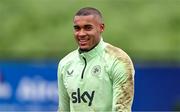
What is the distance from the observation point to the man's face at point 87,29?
20.4 feet

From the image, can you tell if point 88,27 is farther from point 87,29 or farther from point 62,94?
point 62,94

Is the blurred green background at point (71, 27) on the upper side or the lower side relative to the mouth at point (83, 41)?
upper

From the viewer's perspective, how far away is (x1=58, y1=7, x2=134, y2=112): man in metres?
6.19

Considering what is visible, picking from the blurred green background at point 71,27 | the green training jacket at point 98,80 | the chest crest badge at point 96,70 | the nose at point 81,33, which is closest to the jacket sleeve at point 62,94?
the green training jacket at point 98,80

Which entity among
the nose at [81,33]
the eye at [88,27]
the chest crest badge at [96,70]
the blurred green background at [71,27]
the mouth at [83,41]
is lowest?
the chest crest badge at [96,70]

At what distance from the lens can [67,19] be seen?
22.9 meters

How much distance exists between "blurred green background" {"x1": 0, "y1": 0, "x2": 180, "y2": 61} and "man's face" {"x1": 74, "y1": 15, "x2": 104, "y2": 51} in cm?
1445

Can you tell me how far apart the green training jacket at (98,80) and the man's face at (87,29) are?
0.10 metres

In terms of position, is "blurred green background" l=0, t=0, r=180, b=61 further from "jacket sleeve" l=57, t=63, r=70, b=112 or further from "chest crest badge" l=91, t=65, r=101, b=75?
"chest crest badge" l=91, t=65, r=101, b=75

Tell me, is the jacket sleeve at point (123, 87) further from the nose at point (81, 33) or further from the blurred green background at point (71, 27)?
the blurred green background at point (71, 27)

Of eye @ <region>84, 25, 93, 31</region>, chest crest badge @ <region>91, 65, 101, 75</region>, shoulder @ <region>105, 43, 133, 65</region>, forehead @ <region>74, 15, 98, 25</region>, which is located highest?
forehead @ <region>74, 15, 98, 25</region>

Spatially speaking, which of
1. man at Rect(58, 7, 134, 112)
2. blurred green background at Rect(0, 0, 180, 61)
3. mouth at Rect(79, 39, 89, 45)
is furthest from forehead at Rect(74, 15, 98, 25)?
blurred green background at Rect(0, 0, 180, 61)

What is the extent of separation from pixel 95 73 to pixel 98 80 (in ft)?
0.23

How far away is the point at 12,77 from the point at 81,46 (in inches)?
403
